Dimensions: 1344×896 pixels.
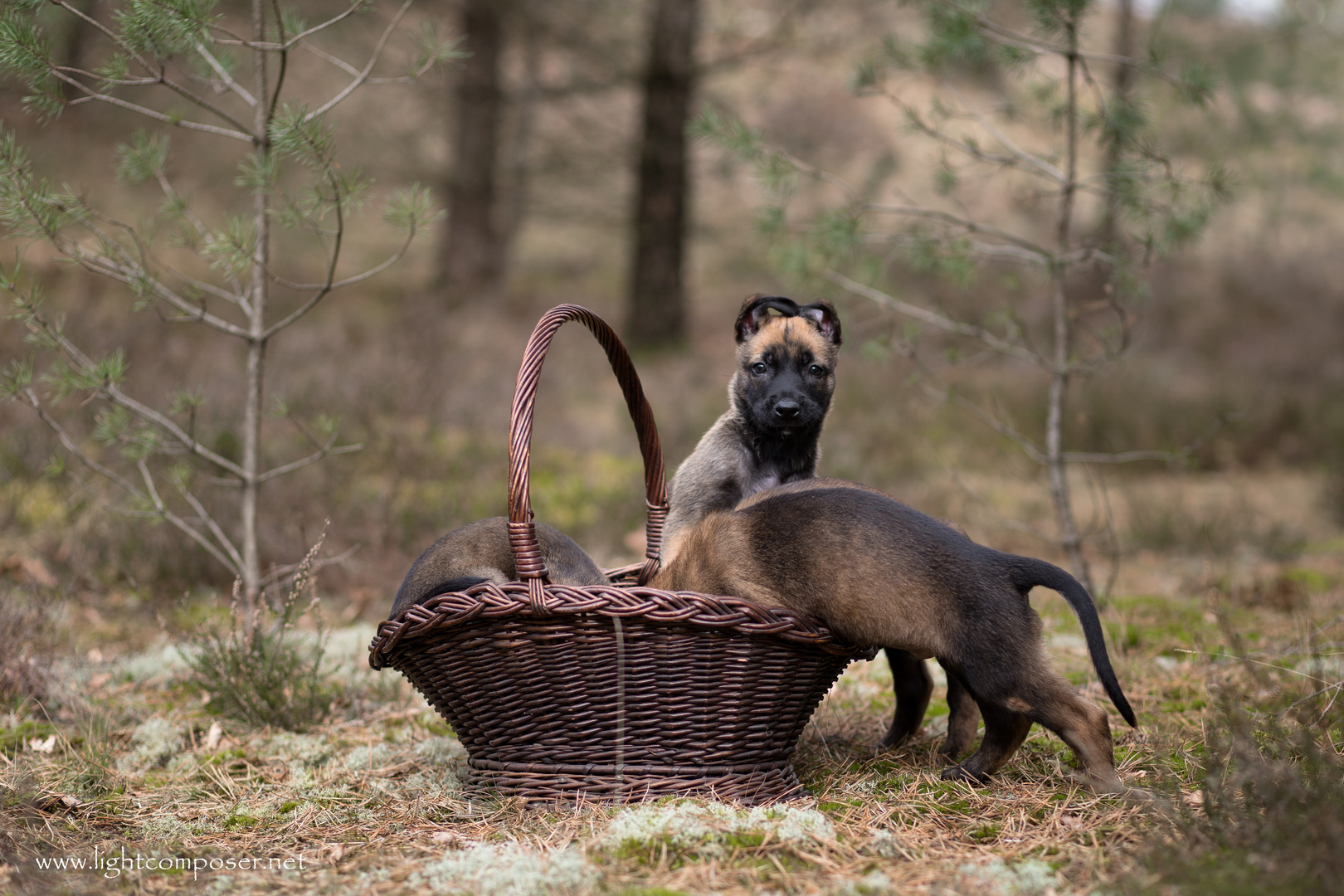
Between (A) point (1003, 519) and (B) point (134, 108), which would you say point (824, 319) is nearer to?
(A) point (1003, 519)

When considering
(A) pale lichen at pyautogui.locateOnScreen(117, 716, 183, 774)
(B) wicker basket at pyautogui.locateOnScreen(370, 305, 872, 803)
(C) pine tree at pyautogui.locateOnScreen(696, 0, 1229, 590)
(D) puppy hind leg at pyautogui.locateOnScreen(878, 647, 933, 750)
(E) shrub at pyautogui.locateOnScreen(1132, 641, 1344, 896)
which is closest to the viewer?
(E) shrub at pyautogui.locateOnScreen(1132, 641, 1344, 896)

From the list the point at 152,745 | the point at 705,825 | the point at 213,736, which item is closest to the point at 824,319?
the point at 705,825

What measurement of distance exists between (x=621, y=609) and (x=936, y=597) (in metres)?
0.98

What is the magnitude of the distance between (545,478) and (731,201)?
68.0 feet

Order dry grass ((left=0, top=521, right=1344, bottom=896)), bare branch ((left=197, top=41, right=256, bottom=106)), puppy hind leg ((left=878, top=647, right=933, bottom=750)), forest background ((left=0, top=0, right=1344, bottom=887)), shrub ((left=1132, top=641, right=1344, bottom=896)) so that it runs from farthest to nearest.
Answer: forest background ((left=0, top=0, right=1344, bottom=887)) < bare branch ((left=197, top=41, right=256, bottom=106)) < puppy hind leg ((left=878, top=647, right=933, bottom=750)) < dry grass ((left=0, top=521, right=1344, bottom=896)) < shrub ((left=1132, top=641, right=1344, bottom=896))

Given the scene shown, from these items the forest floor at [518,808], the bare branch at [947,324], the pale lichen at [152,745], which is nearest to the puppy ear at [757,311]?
the bare branch at [947,324]

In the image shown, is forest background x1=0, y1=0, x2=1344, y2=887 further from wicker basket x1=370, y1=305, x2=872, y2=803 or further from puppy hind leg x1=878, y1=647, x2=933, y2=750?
wicker basket x1=370, y1=305, x2=872, y2=803

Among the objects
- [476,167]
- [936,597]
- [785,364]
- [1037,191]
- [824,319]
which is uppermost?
[476,167]

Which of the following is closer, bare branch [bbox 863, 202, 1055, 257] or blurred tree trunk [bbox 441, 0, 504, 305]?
bare branch [bbox 863, 202, 1055, 257]

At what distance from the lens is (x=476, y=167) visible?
15227mm

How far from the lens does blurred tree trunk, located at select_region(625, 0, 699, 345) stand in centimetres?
1304

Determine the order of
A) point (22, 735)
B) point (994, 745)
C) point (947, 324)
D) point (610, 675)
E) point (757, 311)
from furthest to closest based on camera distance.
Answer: point (947, 324) → point (757, 311) → point (22, 735) → point (994, 745) → point (610, 675)

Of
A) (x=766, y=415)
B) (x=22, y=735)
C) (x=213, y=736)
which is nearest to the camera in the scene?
(x=22, y=735)

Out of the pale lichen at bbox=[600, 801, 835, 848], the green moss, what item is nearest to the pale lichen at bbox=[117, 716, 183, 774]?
the green moss
